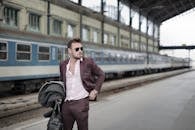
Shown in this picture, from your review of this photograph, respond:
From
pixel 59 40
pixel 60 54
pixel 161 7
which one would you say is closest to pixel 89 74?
pixel 60 54

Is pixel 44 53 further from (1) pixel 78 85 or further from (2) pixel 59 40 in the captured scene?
(1) pixel 78 85

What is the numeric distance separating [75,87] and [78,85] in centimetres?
5

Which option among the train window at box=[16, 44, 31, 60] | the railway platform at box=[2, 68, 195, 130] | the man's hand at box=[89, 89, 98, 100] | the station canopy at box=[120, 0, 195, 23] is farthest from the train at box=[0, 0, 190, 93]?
the man's hand at box=[89, 89, 98, 100]

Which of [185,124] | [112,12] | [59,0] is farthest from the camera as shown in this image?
[112,12]

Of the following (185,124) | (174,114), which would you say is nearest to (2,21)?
(174,114)

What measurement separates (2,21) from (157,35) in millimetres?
66871

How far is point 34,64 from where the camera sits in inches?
904

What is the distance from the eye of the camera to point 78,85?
6289 mm

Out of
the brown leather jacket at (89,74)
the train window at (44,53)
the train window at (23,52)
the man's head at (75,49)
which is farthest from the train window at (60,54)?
the man's head at (75,49)

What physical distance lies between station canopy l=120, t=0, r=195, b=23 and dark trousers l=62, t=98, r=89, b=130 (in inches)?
2294

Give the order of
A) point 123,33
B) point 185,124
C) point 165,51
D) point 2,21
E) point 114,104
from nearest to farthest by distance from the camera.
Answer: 1. point 185,124
2. point 114,104
3. point 2,21
4. point 123,33
5. point 165,51

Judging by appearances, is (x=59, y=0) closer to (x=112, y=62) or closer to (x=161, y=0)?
(x=112, y=62)

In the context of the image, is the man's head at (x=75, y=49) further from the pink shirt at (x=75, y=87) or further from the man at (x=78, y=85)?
the pink shirt at (x=75, y=87)

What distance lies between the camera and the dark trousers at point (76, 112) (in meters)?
6.25
